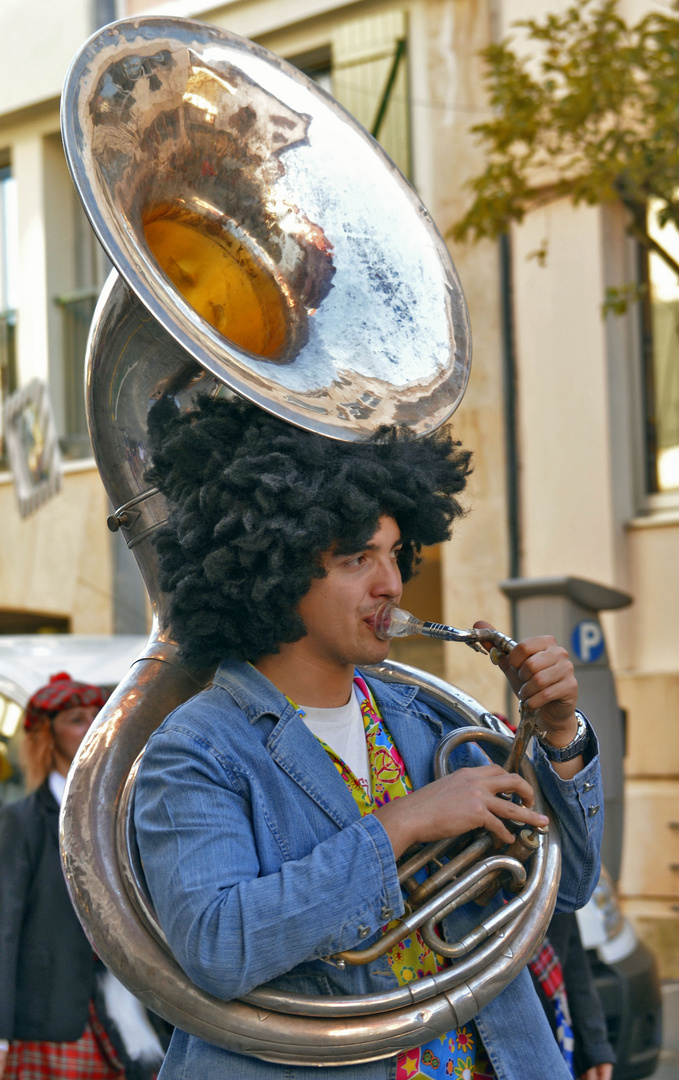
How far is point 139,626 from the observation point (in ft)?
22.6

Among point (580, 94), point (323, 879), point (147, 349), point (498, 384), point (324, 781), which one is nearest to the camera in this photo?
point (323, 879)

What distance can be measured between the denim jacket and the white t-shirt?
0.17 feet

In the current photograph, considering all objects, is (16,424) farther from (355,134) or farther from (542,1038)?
(542,1038)

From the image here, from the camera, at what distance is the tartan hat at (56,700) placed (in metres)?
3.45

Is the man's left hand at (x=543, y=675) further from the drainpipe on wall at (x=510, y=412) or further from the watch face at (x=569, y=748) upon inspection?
the drainpipe on wall at (x=510, y=412)

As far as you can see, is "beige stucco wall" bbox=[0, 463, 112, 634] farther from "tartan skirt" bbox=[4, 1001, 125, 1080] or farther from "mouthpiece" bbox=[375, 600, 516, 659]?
"mouthpiece" bbox=[375, 600, 516, 659]

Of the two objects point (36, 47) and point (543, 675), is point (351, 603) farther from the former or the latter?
point (36, 47)

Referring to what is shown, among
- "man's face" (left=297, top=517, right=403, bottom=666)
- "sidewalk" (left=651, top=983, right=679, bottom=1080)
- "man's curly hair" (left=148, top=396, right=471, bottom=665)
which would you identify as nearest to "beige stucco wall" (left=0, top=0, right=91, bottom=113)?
"sidewalk" (left=651, top=983, right=679, bottom=1080)

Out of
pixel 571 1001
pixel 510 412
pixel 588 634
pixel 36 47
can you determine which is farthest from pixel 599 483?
pixel 36 47

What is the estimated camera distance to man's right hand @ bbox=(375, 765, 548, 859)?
1562 mm

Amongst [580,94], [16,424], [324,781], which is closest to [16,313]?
[16,424]

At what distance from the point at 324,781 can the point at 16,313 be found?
9.08 m

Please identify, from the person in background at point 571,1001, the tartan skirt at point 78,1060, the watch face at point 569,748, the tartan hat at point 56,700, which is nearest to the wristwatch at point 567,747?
the watch face at point 569,748

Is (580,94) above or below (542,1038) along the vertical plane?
above
